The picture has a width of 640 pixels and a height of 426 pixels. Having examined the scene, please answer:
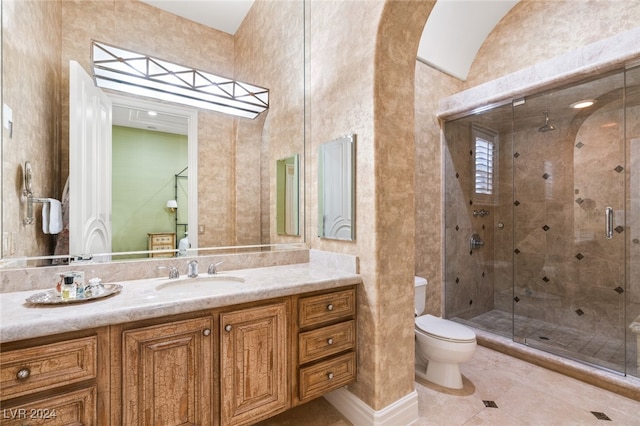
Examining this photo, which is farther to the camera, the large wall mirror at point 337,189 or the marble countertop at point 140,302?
the large wall mirror at point 337,189

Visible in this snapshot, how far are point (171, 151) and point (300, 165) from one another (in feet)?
2.94

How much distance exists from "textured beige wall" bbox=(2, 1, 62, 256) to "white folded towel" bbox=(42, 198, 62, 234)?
23 mm

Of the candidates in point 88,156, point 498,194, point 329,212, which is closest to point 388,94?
point 329,212

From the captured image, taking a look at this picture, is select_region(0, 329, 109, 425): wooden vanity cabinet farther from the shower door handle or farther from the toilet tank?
the shower door handle

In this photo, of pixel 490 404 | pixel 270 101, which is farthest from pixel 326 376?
pixel 270 101

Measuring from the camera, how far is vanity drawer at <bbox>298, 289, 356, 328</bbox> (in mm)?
1596

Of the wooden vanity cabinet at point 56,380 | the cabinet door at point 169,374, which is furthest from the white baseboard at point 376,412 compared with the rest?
the wooden vanity cabinet at point 56,380

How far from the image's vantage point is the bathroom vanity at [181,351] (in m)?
1.03

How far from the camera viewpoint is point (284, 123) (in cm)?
226

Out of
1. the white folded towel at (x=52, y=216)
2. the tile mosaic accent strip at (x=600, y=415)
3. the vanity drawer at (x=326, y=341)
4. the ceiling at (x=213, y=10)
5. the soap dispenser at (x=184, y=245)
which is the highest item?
the ceiling at (x=213, y=10)

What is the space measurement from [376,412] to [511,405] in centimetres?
97

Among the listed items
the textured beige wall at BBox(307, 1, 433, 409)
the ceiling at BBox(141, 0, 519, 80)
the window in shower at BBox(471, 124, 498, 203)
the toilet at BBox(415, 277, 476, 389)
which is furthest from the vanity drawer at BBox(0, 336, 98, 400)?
→ the window in shower at BBox(471, 124, 498, 203)

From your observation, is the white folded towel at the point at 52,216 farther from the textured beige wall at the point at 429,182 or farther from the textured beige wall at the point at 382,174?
the textured beige wall at the point at 429,182

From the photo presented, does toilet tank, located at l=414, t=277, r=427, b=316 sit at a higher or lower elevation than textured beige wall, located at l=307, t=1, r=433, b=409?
lower
